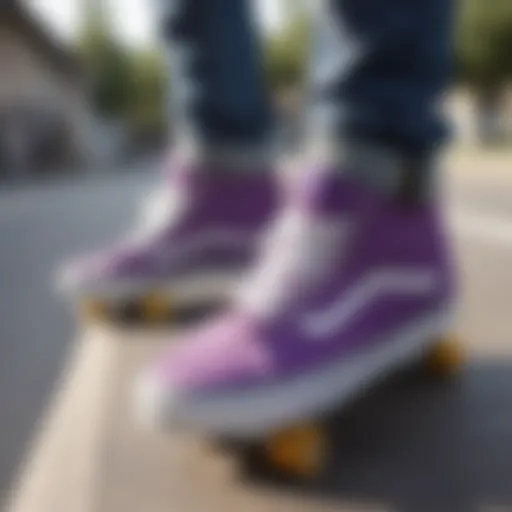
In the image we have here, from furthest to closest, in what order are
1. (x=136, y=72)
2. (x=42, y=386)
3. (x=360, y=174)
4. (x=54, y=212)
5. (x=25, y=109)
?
(x=136, y=72), (x=25, y=109), (x=54, y=212), (x=42, y=386), (x=360, y=174)

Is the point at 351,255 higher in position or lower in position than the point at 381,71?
lower

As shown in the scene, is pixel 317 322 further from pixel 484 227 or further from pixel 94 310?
pixel 484 227

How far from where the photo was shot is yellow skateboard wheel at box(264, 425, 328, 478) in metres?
0.64

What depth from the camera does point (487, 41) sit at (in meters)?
15.4

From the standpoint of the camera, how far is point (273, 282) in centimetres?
72

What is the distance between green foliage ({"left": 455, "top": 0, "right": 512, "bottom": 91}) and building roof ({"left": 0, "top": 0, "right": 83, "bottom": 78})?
6.01 meters

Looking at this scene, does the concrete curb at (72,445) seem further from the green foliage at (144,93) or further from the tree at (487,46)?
the green foliage at (144,93)

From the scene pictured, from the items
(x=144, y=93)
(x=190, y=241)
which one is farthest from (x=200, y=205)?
(x=144, y=93)

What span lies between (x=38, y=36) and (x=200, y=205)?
1287cm

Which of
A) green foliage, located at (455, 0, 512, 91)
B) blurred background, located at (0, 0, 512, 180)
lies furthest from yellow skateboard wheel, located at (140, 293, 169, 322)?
green foliage, located at (455, 0, 512, 91)

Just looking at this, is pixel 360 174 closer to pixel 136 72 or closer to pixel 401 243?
pixel 401 243

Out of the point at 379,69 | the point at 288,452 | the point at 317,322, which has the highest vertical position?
the point at 379,69

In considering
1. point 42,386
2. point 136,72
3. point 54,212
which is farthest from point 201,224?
point 136,72

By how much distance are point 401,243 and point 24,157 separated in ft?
40.6
